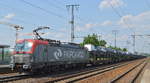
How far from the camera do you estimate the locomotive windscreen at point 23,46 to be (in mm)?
23625

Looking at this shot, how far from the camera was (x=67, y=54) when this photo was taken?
3069 centimetres

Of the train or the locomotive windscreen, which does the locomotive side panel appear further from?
the locomotive windscreen

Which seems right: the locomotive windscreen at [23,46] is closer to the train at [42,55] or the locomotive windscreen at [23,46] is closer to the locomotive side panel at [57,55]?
the train at [42,55]

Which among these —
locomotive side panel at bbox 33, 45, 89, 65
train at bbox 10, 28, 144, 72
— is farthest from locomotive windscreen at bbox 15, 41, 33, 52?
locomotive side panel at bbox 33, 45, 89, 65

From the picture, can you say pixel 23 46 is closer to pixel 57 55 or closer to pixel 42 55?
pixel 42 55

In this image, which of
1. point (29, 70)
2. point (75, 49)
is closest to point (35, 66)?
point (29, 70)

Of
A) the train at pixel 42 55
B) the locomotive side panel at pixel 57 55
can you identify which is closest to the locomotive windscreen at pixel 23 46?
the train at pixel 42 55

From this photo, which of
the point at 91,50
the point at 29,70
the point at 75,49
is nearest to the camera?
the point at 29,70

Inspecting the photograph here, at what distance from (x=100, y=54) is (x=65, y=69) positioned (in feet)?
54.0

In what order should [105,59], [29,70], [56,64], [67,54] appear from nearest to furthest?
[29,70]
[56,64]
[67,54]
[105,59]

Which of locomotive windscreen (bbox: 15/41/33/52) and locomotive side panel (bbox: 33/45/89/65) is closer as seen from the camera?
locomotive windscreen (bbox: 15/41/33/52)

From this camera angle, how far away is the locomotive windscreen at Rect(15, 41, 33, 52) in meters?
23.6

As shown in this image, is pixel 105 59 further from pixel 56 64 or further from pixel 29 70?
pixel 29 70

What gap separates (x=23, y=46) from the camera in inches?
945
